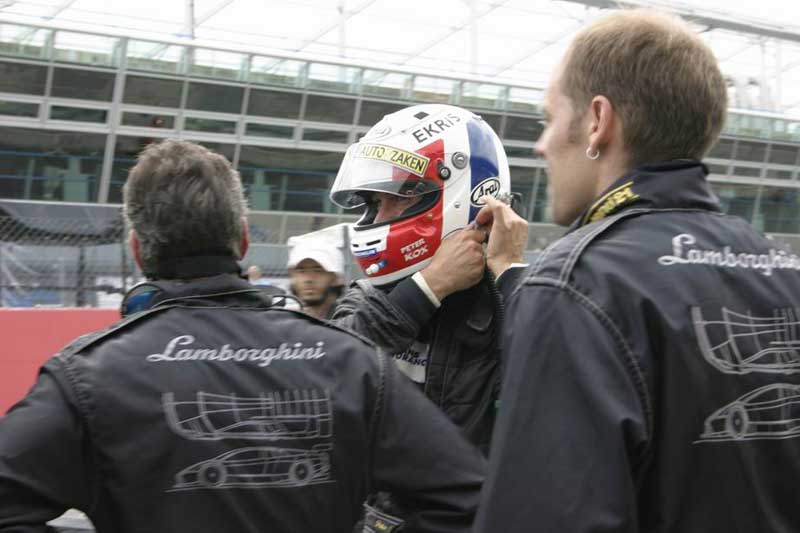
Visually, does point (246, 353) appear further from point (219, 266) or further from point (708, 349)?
point (708, 349)

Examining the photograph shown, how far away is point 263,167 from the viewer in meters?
17.0

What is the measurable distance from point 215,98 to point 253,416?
51.3 ft

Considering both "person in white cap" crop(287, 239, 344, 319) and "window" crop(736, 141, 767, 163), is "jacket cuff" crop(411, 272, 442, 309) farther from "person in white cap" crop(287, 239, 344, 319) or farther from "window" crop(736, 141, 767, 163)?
"window" crop(736, 141, 767, 163)

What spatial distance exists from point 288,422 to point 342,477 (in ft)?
0.51

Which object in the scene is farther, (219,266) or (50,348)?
(50,348)

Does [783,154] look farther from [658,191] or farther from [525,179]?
[658,191]

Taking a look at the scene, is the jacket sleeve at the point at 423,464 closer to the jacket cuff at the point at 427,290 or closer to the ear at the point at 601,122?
the jacket cuff at the point at 427,290

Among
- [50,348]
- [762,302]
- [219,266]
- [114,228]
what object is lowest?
[50,348]

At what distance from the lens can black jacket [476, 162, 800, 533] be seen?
3.90 feet

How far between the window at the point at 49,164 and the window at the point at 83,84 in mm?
616

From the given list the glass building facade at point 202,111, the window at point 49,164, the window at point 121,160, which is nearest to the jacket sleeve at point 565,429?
the glass building facade at point 202,111

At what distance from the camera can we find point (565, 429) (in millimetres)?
1196

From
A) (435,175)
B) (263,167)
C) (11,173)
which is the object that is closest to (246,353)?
(435,175)

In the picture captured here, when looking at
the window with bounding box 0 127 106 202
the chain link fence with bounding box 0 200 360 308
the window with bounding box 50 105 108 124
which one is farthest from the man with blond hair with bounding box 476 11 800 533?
the window with bounding box 50 105 108 124
